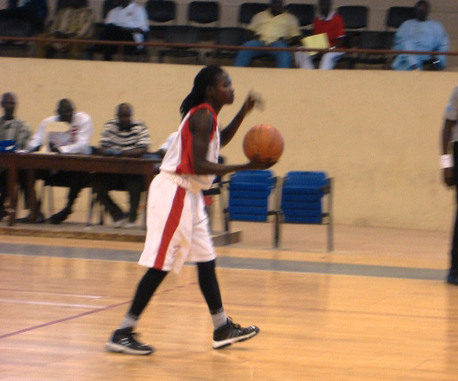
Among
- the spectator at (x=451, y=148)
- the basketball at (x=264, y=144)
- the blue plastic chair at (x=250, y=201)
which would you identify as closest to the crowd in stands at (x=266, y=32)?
the blue plastic chair at (x=250, y=201)

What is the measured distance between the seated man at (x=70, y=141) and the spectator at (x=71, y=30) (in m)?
3.31

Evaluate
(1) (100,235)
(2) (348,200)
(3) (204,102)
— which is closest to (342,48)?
(2) (348,200)

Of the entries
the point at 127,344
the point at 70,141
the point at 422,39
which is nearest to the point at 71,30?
the point at 70,141

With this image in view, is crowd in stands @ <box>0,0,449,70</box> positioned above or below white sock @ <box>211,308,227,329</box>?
above

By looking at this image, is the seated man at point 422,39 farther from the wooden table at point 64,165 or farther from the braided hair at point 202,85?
the braided hair at point 202,85

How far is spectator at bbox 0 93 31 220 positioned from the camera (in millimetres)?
11172

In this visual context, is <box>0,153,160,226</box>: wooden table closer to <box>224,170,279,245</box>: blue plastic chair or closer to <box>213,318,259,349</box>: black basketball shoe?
<box>224,170,279,245</box>: blue plastic chair

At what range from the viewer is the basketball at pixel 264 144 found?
5.31 metres

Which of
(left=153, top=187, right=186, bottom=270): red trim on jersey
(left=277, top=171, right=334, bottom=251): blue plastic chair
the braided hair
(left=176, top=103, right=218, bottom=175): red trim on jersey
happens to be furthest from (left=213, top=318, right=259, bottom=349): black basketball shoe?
(left=277, top=171, right=334, bottom=251): blue plastic chair

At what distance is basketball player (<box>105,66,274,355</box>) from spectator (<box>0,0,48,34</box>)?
1004cm

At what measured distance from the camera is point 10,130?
1127 centimetres

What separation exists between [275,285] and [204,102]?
2.68 metres

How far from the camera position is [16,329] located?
5645 mm

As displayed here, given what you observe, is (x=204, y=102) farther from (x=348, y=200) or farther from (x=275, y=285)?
(x=348, y=200)
